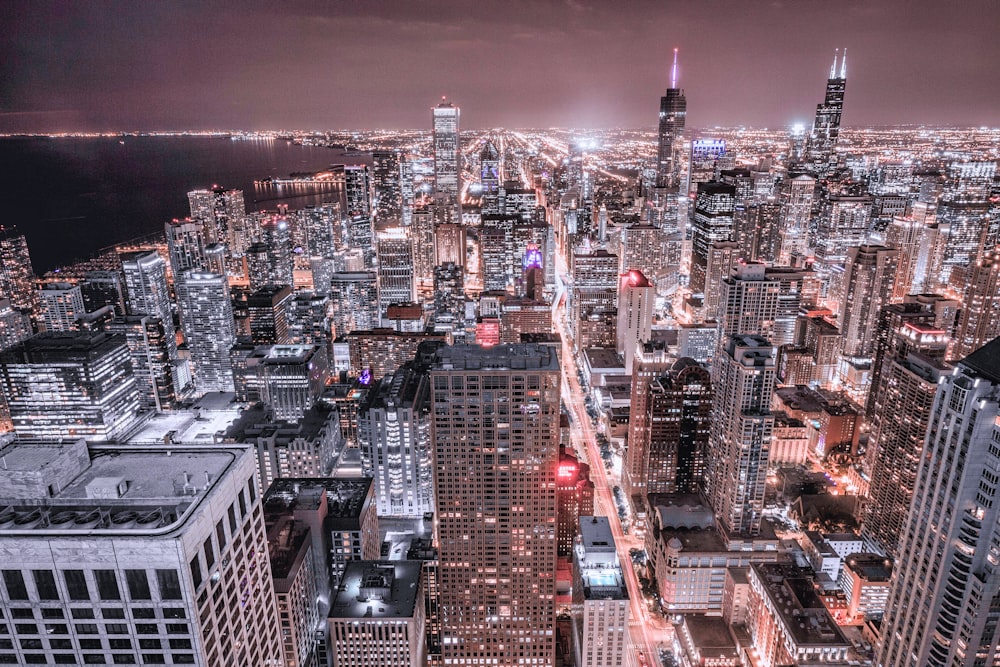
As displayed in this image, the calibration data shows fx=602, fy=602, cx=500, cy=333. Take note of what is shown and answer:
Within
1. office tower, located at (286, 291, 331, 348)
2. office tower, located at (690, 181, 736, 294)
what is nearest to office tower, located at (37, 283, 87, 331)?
office tower, located at (286, 291, 331, 348)

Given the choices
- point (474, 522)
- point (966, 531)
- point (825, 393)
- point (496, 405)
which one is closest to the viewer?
point (966, 531)

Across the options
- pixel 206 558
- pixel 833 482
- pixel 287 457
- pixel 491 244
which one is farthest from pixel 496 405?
pixel 491 244

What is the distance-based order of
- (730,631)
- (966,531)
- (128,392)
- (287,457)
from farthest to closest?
(128,392) → (287,457) → (730,631) → (966,531)

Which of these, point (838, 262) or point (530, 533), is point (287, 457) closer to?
point (530, 533)

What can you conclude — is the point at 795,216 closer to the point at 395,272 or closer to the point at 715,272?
the point at 715,272

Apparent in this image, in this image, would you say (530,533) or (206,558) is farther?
(530,533)

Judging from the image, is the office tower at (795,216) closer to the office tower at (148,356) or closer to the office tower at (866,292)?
the office tower at (866,292)

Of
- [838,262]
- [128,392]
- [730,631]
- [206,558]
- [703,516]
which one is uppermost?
[206,558]
